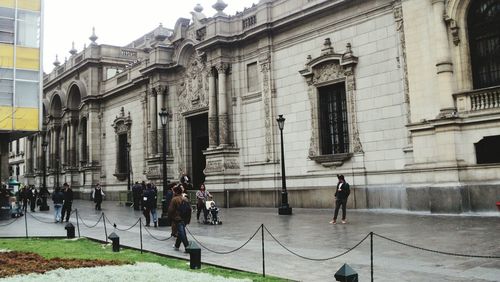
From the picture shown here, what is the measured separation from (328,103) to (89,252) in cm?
1586

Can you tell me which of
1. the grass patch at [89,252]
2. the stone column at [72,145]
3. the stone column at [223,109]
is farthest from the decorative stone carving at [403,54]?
the stone column at [72,145]

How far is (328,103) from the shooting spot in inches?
990

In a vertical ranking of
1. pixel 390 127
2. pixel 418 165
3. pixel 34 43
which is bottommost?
pixel 418 165

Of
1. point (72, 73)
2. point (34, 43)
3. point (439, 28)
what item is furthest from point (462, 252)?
point (72, 73)

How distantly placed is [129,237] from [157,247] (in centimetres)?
253

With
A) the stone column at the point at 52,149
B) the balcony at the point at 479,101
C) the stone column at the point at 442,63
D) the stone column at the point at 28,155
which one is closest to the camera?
the balcony at the point at 479,101

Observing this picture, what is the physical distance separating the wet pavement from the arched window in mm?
5248

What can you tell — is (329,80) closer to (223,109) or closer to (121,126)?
(223,109)

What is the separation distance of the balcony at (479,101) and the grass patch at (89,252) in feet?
41.3

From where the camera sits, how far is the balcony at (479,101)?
17.4 m

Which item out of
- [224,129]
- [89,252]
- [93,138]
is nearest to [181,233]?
[89,252]

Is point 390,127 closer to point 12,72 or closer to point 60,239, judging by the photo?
point 60,239

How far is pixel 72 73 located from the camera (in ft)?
165

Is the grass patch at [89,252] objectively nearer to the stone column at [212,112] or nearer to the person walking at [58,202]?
the person walking at [58,202]
